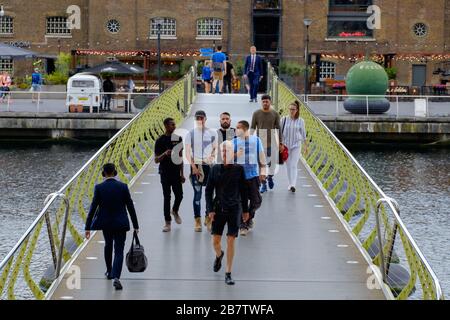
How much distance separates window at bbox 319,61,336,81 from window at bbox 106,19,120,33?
11.7 meters

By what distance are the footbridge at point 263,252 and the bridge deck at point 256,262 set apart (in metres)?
0.01

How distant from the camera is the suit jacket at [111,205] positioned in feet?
43.5

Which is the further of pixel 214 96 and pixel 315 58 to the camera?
pixel 315 58

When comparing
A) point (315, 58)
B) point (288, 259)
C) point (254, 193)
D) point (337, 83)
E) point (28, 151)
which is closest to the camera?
point (288, 259)

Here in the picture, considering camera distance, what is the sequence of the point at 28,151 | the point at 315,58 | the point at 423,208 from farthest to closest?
the point at 315,58 → the point at 28,151 → the point at 423,208

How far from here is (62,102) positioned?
51.1m

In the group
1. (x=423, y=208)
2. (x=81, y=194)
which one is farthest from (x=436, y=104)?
(x=81, y=194)

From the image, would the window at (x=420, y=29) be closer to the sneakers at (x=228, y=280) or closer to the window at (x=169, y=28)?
the window at (x=169, y=28)

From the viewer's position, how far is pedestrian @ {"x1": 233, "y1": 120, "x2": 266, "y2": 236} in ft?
48.8

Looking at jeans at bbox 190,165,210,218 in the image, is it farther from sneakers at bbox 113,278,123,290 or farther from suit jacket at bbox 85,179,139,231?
sneakers at bbox 113,278,123,290

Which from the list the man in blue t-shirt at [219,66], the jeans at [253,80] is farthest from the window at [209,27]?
the jeans at [253,80]

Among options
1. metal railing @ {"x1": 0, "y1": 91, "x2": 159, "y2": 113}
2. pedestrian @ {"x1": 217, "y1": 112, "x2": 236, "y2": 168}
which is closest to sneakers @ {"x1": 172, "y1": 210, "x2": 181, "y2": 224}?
pedestrian @ {"x1": 217, "y1": 112, "x2": 236, "y2": 168}

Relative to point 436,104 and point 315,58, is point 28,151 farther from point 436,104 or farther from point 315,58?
point 315,58
